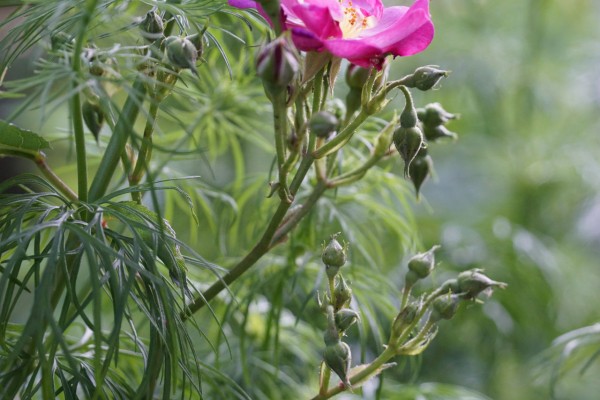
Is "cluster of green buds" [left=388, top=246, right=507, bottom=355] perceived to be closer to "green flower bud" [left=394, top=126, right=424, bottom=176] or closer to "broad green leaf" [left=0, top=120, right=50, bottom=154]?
"green flower bud" [left=394, top=126, right=424, bottom=176]

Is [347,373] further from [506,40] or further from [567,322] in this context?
[506,40]

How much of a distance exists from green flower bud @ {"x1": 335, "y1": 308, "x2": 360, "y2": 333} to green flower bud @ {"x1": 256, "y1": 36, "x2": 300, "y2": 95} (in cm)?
14

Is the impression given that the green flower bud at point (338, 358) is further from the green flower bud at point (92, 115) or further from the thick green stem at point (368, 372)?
the green flower bud at point (92, 115)

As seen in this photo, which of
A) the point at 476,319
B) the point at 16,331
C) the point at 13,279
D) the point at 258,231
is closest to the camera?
the point at 13,279

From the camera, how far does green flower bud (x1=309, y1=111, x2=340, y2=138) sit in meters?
0.36

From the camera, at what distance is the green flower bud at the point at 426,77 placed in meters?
0.41

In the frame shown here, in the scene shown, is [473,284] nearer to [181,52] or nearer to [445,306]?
[445,306]

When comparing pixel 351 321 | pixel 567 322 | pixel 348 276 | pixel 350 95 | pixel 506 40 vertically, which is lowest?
pixel 567 322

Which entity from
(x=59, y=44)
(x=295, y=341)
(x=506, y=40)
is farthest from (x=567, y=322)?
(x=59, y=44)

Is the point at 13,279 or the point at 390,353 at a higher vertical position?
the point at 13,279

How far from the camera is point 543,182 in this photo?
1.31m

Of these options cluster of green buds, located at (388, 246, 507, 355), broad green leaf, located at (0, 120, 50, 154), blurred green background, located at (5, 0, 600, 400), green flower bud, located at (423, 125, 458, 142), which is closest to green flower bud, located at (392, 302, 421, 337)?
cluster of green buds, located at (388, 246, 507, 355)

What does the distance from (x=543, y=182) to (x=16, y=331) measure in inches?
39.2

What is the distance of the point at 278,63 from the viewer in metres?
0.35
